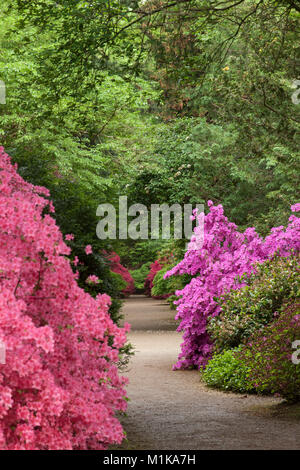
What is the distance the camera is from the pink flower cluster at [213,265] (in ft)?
36.6

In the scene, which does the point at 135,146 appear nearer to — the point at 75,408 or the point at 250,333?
the point at 250,333

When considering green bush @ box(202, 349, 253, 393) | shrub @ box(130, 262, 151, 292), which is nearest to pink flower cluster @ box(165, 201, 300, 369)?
green bush @ box(202, 349, 253, 393)

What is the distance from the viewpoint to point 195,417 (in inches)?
296

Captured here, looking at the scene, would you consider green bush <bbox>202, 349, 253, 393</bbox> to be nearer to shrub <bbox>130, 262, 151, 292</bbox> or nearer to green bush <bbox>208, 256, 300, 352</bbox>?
green bush <bbox>208, 256, 300, 352</bbox>

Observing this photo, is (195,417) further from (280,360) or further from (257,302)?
(257,302)

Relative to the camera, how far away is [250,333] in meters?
10.0

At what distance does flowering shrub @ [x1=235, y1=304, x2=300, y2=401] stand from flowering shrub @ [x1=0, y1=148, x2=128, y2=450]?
10.3ft

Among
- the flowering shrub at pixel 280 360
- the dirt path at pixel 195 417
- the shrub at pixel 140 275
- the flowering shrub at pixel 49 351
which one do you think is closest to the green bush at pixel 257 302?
the dirt path at pixel 195 417

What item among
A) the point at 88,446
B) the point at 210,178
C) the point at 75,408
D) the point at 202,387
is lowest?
the point at 202,387

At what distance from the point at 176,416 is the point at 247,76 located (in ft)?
26.8

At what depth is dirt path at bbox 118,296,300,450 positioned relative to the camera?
6191 millimetres

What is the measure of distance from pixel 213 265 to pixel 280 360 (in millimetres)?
4068

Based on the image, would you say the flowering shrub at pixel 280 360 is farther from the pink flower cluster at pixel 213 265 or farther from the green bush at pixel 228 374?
the pink flower cluster at pixel 213 265
